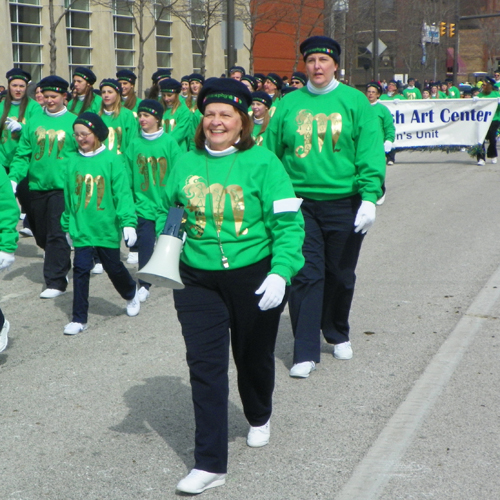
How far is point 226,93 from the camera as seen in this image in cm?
381

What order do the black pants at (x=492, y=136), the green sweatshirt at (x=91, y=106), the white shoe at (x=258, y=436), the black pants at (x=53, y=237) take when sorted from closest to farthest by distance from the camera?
the white shoe at (x=258, y=436) < the black pants at (x=53, y=237) < the green sweatshirt at (x=91, y=106) < the black pants at (x=492, y=136)

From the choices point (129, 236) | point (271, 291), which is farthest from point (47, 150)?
point (271, 291)

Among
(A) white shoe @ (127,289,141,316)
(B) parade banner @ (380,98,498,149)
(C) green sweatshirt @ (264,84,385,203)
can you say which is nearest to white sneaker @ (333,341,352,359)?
(C) green sweatshirt @ (264,84,385,203)

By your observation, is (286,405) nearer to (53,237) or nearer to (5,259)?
(5,259)

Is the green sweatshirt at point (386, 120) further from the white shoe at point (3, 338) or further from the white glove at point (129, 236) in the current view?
the white shoe at point (3, 338)

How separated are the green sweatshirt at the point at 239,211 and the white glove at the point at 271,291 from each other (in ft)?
0.28

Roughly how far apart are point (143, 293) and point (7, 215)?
245cm

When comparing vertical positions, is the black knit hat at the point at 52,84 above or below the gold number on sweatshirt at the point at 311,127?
above

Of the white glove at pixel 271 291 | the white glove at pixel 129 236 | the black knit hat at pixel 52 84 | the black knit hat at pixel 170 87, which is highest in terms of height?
the black knit hat at pixel 170 87

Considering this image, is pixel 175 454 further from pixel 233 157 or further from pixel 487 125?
pixel 487 125

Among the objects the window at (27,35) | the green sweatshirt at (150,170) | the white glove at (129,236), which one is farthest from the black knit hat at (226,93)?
the window at (27,35)

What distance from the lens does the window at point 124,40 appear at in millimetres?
34438

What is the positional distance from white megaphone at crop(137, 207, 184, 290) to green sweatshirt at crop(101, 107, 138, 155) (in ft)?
18.1

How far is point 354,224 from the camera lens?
536 centimetres
